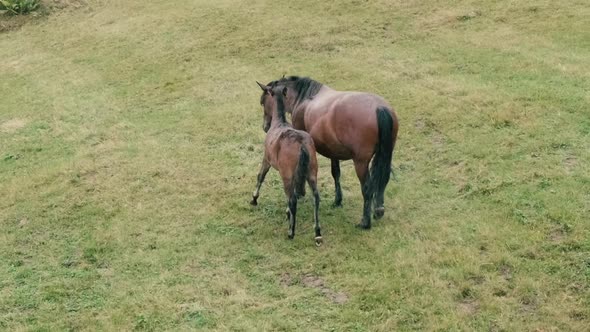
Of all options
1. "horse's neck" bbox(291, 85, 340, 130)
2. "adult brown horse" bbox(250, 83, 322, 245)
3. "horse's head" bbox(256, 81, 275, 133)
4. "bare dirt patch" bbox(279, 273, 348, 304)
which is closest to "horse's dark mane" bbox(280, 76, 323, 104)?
"horse's neck" bbox(291, 85, 340, 130)

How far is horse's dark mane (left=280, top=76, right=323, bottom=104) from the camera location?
906 centimetres

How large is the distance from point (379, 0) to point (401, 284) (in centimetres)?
1500

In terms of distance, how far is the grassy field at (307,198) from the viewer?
6.66 meters

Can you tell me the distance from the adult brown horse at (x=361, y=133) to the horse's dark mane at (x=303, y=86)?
0.23 metres

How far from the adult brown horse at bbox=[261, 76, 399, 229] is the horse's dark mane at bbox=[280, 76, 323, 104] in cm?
23

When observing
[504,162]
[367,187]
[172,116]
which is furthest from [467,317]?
[172,116]

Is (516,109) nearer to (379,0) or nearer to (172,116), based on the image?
(172,116)

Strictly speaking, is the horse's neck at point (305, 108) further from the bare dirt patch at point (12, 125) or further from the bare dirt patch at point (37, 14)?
the bare dirt patch at point (37, 14)

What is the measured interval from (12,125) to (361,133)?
10119 millimetres

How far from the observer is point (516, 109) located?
11531 mm

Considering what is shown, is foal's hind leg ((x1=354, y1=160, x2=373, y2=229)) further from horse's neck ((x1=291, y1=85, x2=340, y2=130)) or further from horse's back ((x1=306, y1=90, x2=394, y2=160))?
horse's neck ((x1=291, y1=85, x2=340, y2=130))

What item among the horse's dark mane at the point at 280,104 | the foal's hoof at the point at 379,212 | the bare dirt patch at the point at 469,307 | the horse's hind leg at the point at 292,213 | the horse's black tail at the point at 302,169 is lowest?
the foal's hoof at the point at 379,212

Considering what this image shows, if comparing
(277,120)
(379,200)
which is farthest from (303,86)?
(379,200)

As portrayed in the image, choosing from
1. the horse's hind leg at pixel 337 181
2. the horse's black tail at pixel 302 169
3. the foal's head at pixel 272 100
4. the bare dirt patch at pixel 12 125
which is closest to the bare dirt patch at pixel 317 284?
the horse's black tail at pixel 302 169
